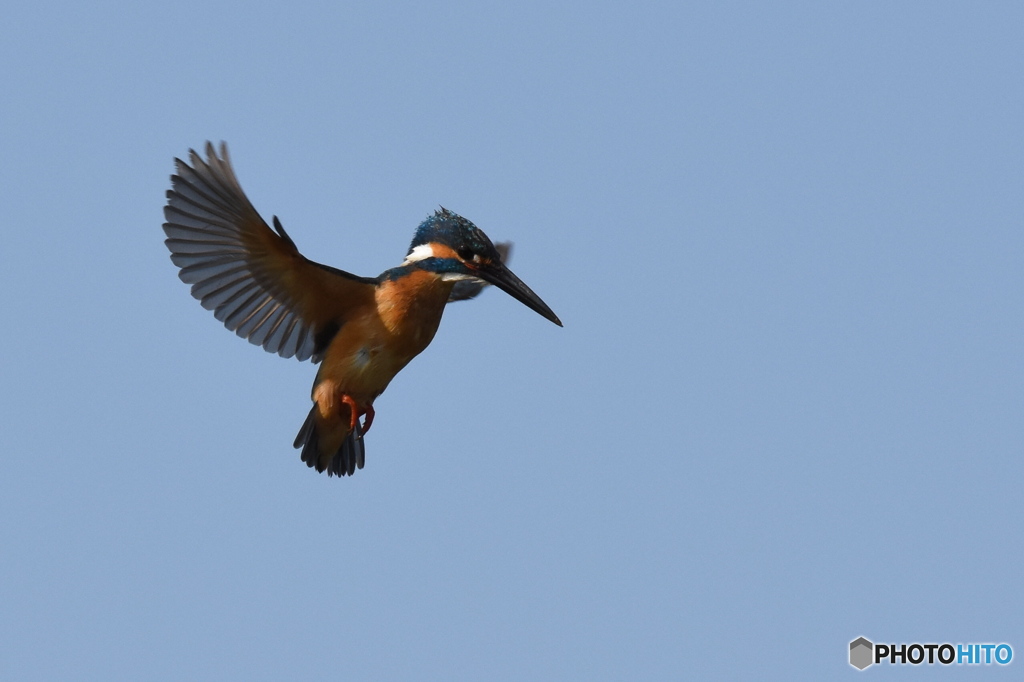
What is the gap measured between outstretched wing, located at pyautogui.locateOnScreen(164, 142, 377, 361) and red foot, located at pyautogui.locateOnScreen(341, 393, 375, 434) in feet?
1.85

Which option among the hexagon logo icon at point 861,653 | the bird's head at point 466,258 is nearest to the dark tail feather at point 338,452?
the bird's head at point 466,258

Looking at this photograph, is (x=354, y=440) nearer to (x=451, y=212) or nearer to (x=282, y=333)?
(x=282, y=333)

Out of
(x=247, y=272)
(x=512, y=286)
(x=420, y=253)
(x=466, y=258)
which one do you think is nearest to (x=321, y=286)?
(x=247, y=272)

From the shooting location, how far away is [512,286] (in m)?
10.6

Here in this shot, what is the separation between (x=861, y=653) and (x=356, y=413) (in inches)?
238

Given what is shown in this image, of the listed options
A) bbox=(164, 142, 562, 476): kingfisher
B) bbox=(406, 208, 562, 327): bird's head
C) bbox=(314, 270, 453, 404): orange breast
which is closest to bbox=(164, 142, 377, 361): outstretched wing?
bbox=(164, 142, 562, 476): kingfisher

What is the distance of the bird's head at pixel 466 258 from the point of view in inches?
415

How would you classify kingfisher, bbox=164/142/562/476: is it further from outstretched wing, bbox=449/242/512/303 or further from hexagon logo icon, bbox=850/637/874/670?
hexagon logo icon, bbox=850/637/874/670

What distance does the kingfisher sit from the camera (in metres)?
10.5

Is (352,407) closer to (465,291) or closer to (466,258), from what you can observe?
(466,258)

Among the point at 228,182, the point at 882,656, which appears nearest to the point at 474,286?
the point at 228,182

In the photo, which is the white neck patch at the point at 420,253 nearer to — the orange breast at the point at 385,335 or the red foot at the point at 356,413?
the orange breast at the point at 385,335

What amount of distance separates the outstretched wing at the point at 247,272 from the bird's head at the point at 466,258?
534 mm

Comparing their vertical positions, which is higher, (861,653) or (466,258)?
(466,258)
